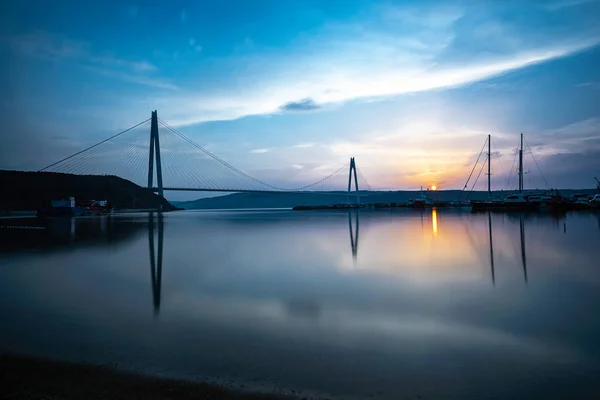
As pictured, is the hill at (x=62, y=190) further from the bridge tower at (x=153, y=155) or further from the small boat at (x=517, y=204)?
the small boat at (x=517, y=204)

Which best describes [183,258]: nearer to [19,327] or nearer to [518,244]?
[19,327]

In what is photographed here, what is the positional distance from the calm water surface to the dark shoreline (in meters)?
0.20

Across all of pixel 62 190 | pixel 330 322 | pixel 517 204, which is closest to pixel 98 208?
pixel 62 190

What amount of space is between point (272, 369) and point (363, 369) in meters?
0.93

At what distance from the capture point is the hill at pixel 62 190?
85.4 meters

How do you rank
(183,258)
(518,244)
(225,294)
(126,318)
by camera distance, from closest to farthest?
(126,318) → (225,294) → (183,258) → (518,244)

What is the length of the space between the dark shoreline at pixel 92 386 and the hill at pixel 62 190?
82.3m

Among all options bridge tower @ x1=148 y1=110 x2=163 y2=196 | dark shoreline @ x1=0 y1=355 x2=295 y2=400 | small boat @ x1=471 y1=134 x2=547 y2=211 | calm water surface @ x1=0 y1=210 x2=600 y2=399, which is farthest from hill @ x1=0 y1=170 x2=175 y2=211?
dark shoreline @ x1=0 y1=355 x2=295 y2=400

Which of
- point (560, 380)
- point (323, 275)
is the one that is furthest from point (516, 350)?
point (323, 275)

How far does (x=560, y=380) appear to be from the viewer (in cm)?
399

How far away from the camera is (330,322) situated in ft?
20.3

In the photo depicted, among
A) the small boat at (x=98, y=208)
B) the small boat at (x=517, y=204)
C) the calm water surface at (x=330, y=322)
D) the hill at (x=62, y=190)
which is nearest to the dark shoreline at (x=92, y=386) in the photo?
the calm water surface at (x=330, y=322)

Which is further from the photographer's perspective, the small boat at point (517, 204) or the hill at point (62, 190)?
the hill at point (62, 190)

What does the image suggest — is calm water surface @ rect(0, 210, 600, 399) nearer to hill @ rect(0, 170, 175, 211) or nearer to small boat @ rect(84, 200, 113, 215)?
small boat @ rect(84, 200, 113, 215)
